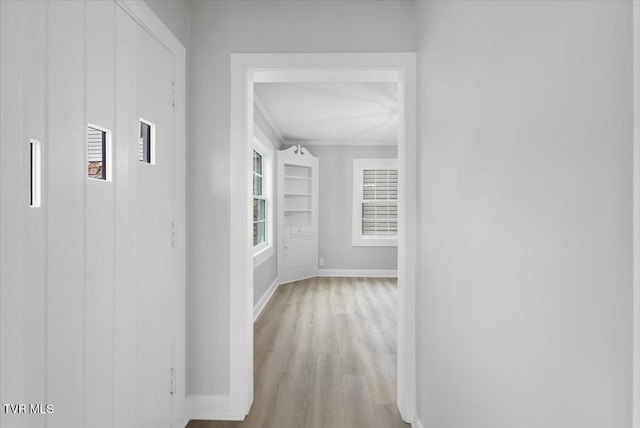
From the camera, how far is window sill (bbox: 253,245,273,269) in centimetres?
445

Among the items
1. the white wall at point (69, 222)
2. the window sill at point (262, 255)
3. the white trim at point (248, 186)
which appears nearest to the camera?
the white wall at point (69, 222)

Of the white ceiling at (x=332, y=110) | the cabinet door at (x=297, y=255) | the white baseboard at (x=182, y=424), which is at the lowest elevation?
the white baseboard at (x=182, y=424)

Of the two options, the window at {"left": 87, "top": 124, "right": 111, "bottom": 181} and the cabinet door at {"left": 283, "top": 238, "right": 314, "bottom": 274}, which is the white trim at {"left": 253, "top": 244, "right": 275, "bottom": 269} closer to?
the cabinet door at {"left": 283, "top": 238, "right": 314, "bottom": 274}

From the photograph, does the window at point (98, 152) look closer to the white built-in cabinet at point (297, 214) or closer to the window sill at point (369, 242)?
the white built-in cabinet at point (297, 214)

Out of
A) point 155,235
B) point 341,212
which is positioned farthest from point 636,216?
point 341,212

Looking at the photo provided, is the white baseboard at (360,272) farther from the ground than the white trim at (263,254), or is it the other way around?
the white trim at (263,254)

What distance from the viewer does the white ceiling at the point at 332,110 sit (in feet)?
13.0

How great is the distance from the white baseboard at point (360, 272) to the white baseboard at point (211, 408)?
15.9 ft

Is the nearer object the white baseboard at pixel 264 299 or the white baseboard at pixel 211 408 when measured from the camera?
the white baseboard at pixel 211 408

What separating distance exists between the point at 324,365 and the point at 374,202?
14.7 feet

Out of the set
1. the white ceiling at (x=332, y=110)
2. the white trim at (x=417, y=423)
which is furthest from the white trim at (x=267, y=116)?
the white trim at (x=417, y=423)

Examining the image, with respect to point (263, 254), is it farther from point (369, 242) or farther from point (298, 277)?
point (369, 242)

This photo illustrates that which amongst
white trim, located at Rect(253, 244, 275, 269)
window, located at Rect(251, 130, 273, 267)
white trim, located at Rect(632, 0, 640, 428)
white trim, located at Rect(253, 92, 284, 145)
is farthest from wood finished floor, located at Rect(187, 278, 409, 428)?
white trim, located at Rect(253, 92, 284, 145)

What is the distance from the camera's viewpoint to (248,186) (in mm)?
2307
